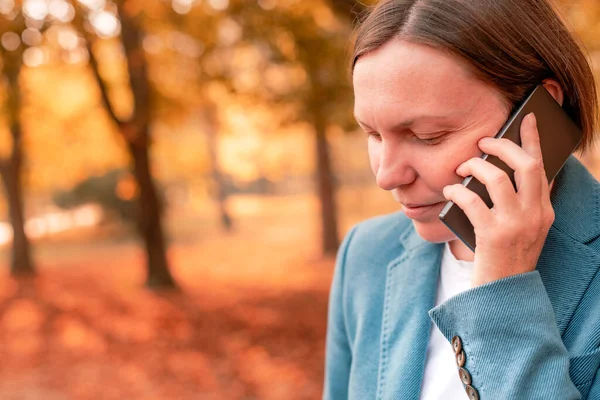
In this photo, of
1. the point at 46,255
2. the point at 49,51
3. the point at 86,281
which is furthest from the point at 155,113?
the point at 46,255

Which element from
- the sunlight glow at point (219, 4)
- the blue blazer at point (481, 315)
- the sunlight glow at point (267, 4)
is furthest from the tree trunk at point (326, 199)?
the blue blazer at point (481, 315)

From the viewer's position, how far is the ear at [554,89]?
1.36 metres

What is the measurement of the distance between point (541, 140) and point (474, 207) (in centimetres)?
30

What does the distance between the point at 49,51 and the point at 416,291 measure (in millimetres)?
11093

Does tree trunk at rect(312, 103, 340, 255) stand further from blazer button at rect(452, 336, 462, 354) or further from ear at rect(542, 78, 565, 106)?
blazer button at rect(452, 336, 462, 354)

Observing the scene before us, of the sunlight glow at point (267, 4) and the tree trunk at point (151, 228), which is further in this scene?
the tree trunk at point (151, 228)

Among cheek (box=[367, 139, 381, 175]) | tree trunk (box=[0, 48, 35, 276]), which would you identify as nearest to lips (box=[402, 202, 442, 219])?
cheek (box=[367, 139, 381, 175])

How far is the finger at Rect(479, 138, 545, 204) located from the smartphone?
19mm

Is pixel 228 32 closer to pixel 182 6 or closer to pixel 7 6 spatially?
pixel 182 6

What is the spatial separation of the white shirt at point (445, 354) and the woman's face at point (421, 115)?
264mm

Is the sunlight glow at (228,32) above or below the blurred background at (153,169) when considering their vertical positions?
above

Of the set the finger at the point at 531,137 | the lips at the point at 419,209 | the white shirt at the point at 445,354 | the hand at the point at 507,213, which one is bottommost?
the white shirt at the point at 445,354

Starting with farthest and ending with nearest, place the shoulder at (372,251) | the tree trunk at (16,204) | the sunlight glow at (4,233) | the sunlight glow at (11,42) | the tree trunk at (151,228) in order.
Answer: the sunlight glow at (4,233)
the tree trunk at (16,204)
the tree trunk at (151,228)
the sunlight glow at (11,42)
the shoulder at (372,251)

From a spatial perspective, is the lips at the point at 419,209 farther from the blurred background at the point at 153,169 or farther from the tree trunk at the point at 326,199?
the tree trunk at the point at 326,199
